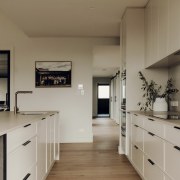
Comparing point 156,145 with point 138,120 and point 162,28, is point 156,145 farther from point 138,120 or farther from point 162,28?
point 162,28

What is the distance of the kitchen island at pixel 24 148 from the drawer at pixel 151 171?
1129mm

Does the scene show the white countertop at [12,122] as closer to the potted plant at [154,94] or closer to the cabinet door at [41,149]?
the cabinet door at [41,149]

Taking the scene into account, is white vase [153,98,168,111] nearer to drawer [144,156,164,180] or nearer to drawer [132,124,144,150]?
drawer [132,124,144,150]

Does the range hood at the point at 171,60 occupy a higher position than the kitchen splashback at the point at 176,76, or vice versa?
the range hood at the point at 171,60

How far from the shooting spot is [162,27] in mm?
3084

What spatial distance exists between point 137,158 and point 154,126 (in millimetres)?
943

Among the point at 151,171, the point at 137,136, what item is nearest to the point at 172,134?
the point at 151,171

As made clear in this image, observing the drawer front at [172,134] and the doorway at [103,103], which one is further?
the doorway at [103,103]

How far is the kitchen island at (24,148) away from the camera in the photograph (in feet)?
5.13

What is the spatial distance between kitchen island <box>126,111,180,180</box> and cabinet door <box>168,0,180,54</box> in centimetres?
73

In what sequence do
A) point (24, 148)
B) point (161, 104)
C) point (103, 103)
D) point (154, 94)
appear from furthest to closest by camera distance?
point (103, 103), point (154, 94), point (161, 104), point (24, 148)

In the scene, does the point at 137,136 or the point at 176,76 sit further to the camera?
the point at 176,76

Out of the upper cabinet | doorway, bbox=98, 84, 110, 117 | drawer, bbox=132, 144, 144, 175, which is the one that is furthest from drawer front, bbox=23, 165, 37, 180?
doorway, bbox=98, 84, 110, 117

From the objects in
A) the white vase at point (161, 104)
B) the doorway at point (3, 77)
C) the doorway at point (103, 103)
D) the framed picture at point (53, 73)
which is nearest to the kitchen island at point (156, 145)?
the white vase at point (161, 104)
